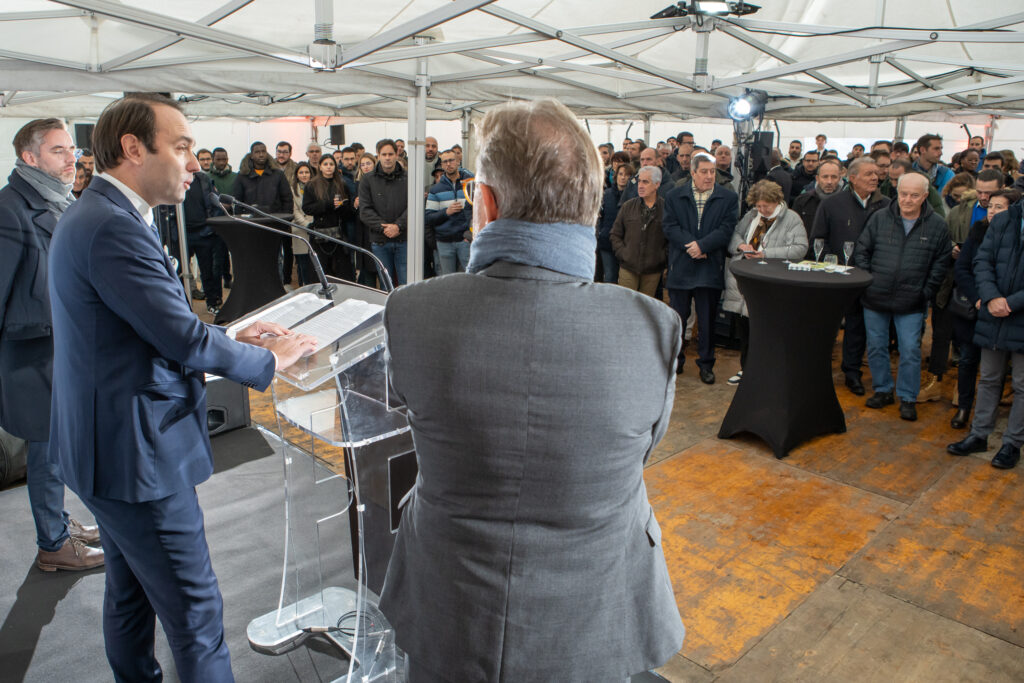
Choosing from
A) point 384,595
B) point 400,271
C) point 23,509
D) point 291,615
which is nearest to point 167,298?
point 384,595

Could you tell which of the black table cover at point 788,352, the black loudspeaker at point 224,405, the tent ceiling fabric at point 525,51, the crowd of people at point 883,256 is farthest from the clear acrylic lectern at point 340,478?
the crowd of people at point 883,256

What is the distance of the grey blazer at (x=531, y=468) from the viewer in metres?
1.00

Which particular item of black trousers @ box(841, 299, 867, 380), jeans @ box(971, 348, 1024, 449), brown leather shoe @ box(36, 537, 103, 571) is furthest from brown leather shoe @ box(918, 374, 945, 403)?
brown leather shoe @ box(36, 537, 103, 571)

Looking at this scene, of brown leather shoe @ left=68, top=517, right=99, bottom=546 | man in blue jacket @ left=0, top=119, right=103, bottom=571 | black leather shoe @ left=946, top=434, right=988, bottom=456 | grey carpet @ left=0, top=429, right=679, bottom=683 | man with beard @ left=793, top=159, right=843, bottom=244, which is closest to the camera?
grey carpet @ left=0, top=429, right=679, bottom=683

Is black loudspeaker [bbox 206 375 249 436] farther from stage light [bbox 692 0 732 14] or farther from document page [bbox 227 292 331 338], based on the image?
stage light [bbox 692 0 732 14]

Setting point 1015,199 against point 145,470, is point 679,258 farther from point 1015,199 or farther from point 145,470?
point 145,470

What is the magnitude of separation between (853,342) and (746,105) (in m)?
2.31

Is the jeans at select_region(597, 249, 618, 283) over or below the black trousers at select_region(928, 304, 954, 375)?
over

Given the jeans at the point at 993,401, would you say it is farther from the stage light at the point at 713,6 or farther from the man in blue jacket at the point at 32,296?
the man in blue jacket at the point at 32,296

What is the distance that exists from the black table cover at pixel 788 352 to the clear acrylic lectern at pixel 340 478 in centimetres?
240

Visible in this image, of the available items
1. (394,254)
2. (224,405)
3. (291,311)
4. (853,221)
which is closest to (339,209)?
(394,254)

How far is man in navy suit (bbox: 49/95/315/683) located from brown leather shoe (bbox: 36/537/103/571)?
1.26m

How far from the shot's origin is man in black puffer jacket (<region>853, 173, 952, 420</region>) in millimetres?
4453

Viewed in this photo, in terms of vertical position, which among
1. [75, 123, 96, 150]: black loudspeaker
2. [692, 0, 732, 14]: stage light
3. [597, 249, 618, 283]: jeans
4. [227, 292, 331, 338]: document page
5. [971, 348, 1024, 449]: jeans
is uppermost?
[692, 0, 732, 14]: stage light
